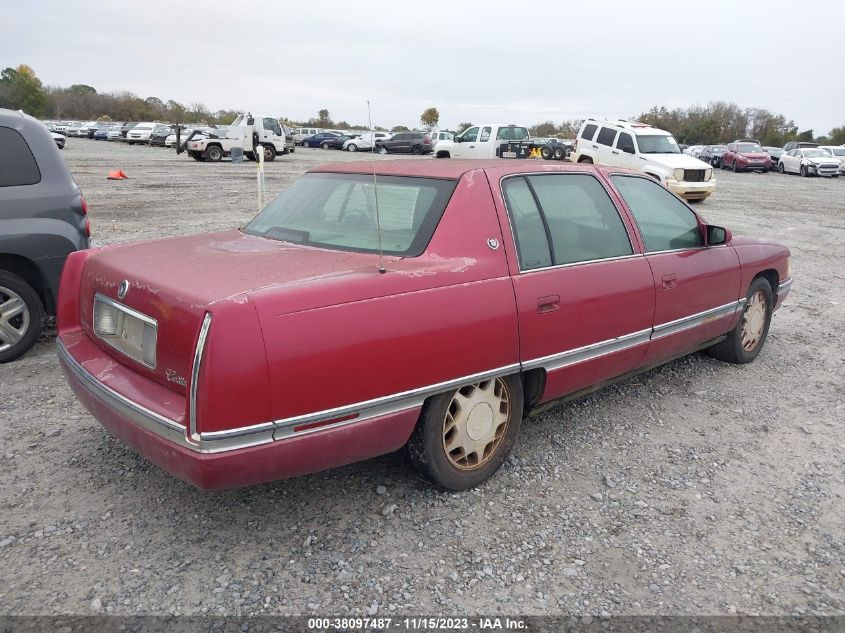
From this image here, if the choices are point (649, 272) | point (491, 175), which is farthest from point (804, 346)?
point (491, 175)

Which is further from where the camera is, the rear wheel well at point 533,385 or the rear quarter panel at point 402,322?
the rear wheel well at point 533,385

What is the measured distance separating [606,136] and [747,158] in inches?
720

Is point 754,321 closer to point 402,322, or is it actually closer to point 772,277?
point 772,277

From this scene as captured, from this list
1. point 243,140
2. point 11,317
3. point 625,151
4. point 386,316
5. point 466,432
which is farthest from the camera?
point 243,140

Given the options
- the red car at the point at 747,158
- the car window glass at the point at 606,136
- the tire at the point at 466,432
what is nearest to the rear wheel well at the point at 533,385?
the tire at the point at 466,432

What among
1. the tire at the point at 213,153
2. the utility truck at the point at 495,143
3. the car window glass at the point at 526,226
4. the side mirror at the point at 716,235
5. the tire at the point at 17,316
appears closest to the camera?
the car window glass at the point at 526,226

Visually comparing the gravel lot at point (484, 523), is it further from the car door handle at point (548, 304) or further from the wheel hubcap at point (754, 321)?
the car door handle at point (548, 304)

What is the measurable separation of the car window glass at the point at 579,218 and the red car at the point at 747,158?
33.8 metres

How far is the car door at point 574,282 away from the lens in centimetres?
325

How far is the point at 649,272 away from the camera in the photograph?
3861 millimetres

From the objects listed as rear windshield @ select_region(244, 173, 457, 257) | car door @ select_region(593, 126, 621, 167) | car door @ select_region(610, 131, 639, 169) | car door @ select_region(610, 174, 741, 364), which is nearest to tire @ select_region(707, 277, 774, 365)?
car door @ select_region(610, 174, 741, 364)

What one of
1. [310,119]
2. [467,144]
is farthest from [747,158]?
[310,119]

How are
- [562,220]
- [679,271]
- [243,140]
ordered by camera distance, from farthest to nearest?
[243,140]
[679,271]
[562,220]

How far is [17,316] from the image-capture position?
4.81 metres
